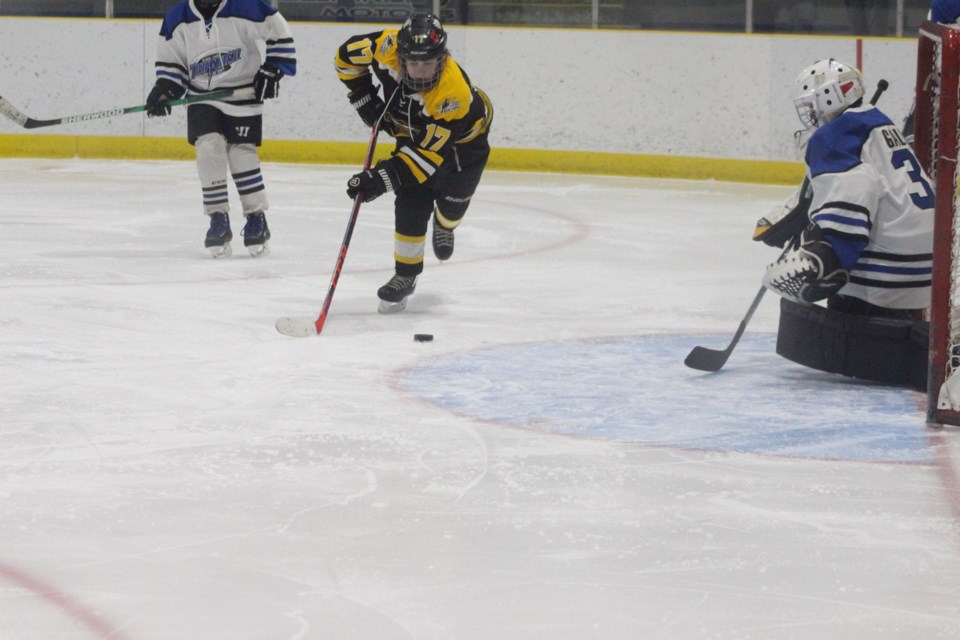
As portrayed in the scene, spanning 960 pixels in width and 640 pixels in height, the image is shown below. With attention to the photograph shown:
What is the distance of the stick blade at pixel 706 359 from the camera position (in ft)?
10.9

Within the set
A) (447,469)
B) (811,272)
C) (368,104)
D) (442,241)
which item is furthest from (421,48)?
(447,469)

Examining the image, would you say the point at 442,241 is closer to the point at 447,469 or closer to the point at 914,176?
the point at 914,176

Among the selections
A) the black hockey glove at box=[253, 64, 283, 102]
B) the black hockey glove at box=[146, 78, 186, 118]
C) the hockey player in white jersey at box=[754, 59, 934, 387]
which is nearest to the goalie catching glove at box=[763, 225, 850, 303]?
the hockey player in white jersey at box=[754, 59, 934, 387]

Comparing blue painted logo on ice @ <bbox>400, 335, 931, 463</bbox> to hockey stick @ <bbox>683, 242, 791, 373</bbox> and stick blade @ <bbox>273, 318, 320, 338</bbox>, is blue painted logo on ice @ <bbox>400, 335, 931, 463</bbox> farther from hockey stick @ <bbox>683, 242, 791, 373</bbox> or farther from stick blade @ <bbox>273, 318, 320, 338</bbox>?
stick blade @ <bbox>273, 318, 320, 338</bbox>

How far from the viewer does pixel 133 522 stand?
7.08 ft

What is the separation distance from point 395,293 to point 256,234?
1189 millimetres

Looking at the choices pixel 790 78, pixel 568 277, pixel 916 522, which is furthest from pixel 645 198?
pixel 916 522

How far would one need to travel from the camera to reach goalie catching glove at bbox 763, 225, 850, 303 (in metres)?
3.05

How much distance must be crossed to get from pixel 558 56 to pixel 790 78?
4.05 ft

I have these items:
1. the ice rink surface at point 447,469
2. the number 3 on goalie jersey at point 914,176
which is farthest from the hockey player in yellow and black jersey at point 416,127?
the number 3 on goalie jersey at point 914,176

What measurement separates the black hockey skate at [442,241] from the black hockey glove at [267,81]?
861 millimetres

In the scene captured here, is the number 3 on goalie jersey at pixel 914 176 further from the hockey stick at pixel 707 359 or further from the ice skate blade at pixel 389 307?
the ice skate blade at pixel 389 307

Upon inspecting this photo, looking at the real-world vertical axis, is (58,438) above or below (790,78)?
below

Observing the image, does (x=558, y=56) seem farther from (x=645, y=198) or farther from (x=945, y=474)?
(x=945, y=474)
